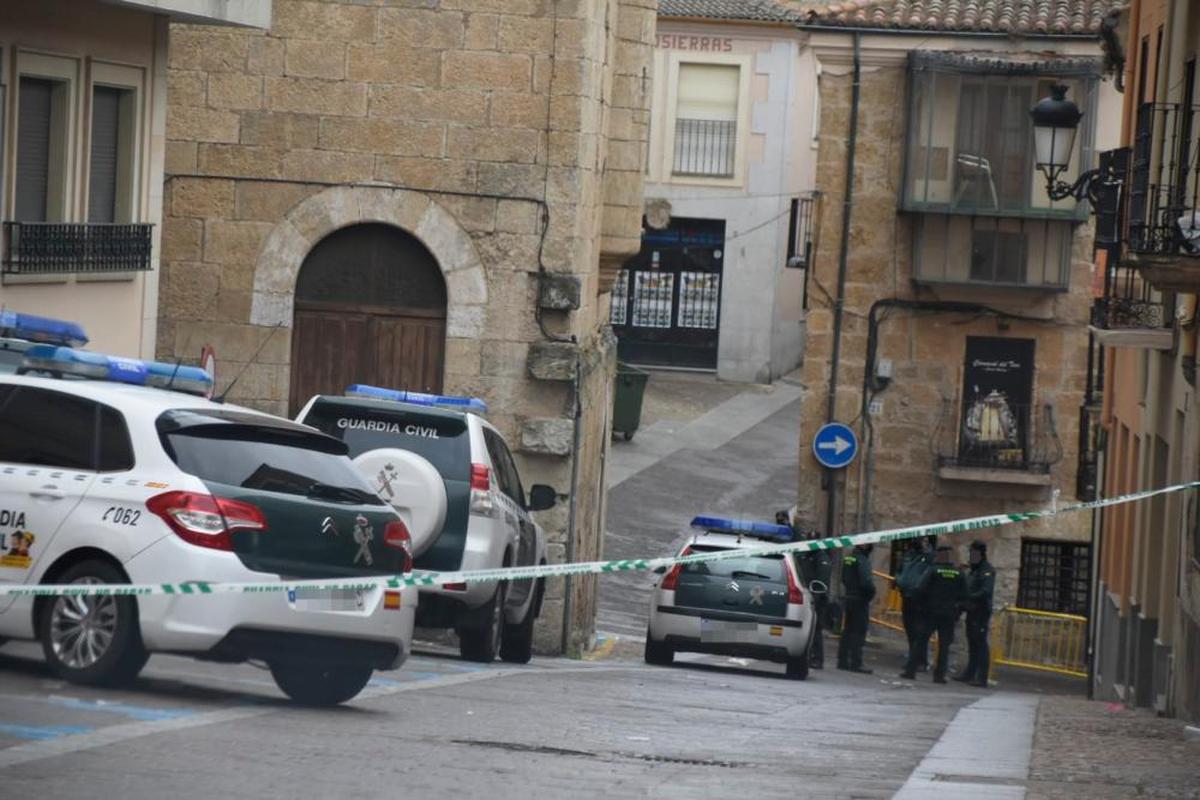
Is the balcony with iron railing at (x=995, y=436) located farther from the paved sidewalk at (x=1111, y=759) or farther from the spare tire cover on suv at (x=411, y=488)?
the spare tire cover on suv at (x=411, y=488)

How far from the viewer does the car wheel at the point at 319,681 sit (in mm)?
10711

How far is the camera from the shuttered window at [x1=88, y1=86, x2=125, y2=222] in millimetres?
16875

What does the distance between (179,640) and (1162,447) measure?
11180mm

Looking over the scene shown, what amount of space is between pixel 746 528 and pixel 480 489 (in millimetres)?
7897

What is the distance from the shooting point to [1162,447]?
60.5 feet

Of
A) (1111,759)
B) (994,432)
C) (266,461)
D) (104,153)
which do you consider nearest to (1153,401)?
(1111,759)

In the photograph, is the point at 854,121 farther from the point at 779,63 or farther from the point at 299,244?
the point at 779,63

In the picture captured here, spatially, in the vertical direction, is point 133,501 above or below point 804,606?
above

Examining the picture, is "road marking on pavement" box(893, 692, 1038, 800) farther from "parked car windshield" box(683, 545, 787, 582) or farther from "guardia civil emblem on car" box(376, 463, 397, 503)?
"parked car windshield" box(683, 545, 787, 582)

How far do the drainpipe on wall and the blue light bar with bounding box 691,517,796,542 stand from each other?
730 cm

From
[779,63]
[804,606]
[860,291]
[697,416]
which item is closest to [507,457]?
[804,606]

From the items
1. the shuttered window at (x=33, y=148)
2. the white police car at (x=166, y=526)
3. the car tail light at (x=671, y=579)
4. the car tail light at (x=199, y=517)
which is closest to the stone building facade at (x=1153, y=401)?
the car tail light at (x=671, y=579)

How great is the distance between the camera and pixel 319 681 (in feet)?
35.3

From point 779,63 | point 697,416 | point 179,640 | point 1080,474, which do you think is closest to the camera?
point 179,640
